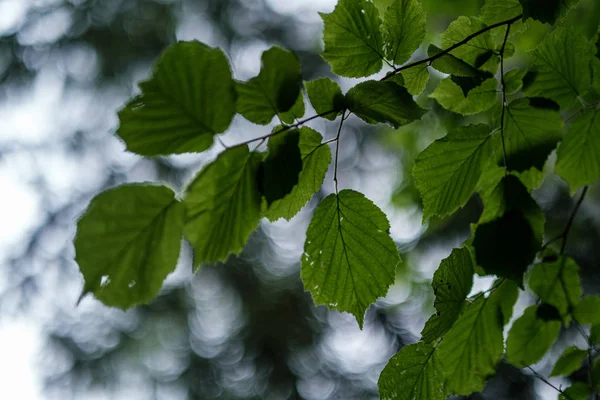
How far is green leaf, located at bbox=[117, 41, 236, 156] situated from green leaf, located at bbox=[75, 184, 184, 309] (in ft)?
0.13

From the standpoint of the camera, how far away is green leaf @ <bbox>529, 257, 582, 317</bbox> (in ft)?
2.17

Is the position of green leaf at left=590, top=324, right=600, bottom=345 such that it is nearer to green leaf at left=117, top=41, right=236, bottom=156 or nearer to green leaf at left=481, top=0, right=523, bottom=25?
green leaf at left=481, top=0, right=523, bottom=25

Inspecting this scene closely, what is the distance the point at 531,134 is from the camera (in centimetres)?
56

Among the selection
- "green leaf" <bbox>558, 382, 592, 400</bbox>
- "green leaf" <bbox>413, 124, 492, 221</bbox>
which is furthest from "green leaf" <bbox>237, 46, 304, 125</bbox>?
"green leaf" <bbox>558, 382, 592, 400</bbox>

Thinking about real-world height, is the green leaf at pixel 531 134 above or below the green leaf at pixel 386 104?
below

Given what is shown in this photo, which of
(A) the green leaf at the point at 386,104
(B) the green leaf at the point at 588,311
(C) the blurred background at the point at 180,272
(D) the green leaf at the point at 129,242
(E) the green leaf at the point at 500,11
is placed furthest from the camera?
(C) the blurred background at the point at 180,272

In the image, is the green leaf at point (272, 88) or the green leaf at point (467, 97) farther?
the green leaf at point (467, 97)

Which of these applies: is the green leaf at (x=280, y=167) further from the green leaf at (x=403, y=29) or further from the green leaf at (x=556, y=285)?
the green leaf at (x=556, y=285)

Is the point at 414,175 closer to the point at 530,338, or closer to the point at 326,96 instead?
the point at 326,96

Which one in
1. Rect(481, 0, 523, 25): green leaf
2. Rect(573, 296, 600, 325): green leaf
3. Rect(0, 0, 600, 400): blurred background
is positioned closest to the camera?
Rect(481, 0, 523, 25): green leaf

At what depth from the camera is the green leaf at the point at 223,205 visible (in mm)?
412

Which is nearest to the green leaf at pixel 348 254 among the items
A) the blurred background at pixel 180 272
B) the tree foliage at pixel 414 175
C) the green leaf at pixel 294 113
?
the tree foliage at pixel 414 175

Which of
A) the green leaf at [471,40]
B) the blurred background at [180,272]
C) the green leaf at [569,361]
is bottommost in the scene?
the blurred background at [180,272]

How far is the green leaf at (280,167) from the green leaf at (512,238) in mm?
211
